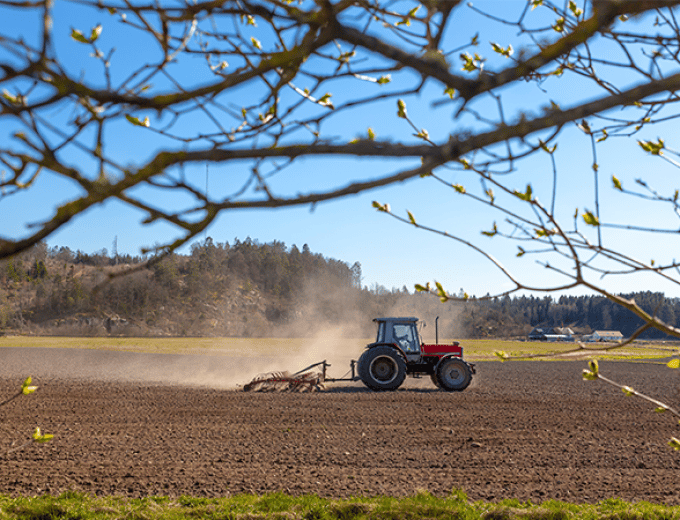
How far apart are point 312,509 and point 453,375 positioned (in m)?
11.2

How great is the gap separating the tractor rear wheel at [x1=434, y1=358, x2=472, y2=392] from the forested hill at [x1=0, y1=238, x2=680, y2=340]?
2360 inches

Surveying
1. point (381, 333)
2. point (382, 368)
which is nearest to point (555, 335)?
point (381, 333)

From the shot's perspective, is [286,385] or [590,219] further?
[286,385]

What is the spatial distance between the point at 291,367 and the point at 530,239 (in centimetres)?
2243

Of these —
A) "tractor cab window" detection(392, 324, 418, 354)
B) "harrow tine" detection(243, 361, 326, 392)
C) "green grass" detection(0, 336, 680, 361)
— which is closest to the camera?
"harrow tine" detection(243, 361, 326, 392)

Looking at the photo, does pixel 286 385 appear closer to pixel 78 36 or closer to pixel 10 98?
pixel 78 36

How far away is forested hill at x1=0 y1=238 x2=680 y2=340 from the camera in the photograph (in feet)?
300

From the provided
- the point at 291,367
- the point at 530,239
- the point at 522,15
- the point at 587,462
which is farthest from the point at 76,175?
the point at 291,367

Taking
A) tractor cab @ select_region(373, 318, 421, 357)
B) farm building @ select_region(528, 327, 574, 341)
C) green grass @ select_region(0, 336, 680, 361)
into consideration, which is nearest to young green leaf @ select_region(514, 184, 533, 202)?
tractor cab @ select_region(373, 318, 421, 357)

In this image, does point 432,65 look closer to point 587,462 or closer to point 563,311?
point 587,462

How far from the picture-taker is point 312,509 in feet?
18.1

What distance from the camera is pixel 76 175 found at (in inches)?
52.0

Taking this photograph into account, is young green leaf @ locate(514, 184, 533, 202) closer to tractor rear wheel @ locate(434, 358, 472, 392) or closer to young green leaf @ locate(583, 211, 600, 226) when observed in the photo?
young green leaf @ locate(583, 211, 600, 226)

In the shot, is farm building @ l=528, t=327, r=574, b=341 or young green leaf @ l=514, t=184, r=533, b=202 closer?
young green leaf @ l=514, t=184, r=533, b=202
